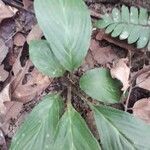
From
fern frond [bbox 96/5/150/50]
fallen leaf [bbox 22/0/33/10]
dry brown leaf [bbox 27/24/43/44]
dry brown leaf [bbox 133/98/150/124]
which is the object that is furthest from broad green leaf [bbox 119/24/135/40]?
fallen leaf [bbox 22/0/33/10]

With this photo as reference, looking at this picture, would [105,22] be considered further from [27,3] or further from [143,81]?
[27,3]

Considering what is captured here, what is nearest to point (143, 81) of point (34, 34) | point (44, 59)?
point (44, 59)

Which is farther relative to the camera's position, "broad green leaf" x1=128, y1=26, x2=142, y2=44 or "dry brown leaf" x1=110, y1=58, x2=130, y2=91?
"broad green leaf" x1=128, y1=26, x2=142, y2=44

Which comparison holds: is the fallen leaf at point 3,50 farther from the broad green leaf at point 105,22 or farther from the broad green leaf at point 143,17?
the broad green leaf at point 143,17

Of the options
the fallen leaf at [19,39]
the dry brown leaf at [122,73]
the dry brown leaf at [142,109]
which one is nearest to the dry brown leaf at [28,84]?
the fallen leaf at [19,39]

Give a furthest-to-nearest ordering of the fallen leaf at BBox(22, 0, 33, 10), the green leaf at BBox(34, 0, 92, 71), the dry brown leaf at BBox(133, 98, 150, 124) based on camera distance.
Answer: the fallen leaf at BBox(22, 0, 33, 10) → the dry brown leaf at BBox(133, 98, 150, 124) → the green leaf at BBox(34, 0, 92, 71)

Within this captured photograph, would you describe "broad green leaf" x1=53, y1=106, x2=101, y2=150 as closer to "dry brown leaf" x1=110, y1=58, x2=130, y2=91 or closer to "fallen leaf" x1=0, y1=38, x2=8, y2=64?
"dry brown leaf" x1=110, y1=58, x2=130, y2=91
